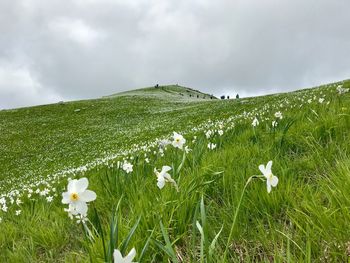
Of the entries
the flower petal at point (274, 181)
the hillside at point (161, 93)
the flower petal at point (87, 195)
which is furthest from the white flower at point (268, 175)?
the hillside at point (161, 93)

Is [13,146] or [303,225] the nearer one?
[303,225]

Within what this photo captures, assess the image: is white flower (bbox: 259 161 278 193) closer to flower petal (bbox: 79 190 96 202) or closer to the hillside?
flower petal (bbox: 79 190 96 202)

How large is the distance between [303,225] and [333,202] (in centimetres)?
30

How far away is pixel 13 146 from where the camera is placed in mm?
36906

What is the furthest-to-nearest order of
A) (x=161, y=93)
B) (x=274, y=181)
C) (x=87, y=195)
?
(x=161, y=93), (x=274, y=181), (x=87, y=195)

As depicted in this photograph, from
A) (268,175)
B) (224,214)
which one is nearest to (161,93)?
(224,214)

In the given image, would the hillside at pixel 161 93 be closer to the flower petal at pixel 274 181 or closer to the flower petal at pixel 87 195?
the flower petal at pixel 274 181

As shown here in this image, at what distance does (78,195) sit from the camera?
2.15 metres

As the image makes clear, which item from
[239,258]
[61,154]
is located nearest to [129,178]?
[239,258]

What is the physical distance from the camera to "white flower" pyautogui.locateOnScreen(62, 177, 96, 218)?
6.98 ft

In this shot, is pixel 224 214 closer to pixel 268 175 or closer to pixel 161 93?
pixel 268 175

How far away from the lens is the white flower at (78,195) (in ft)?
6.98

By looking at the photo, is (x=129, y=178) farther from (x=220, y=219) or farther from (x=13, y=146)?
(x=13, y=146)

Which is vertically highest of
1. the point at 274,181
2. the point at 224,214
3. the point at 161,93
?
the point at 161,93
